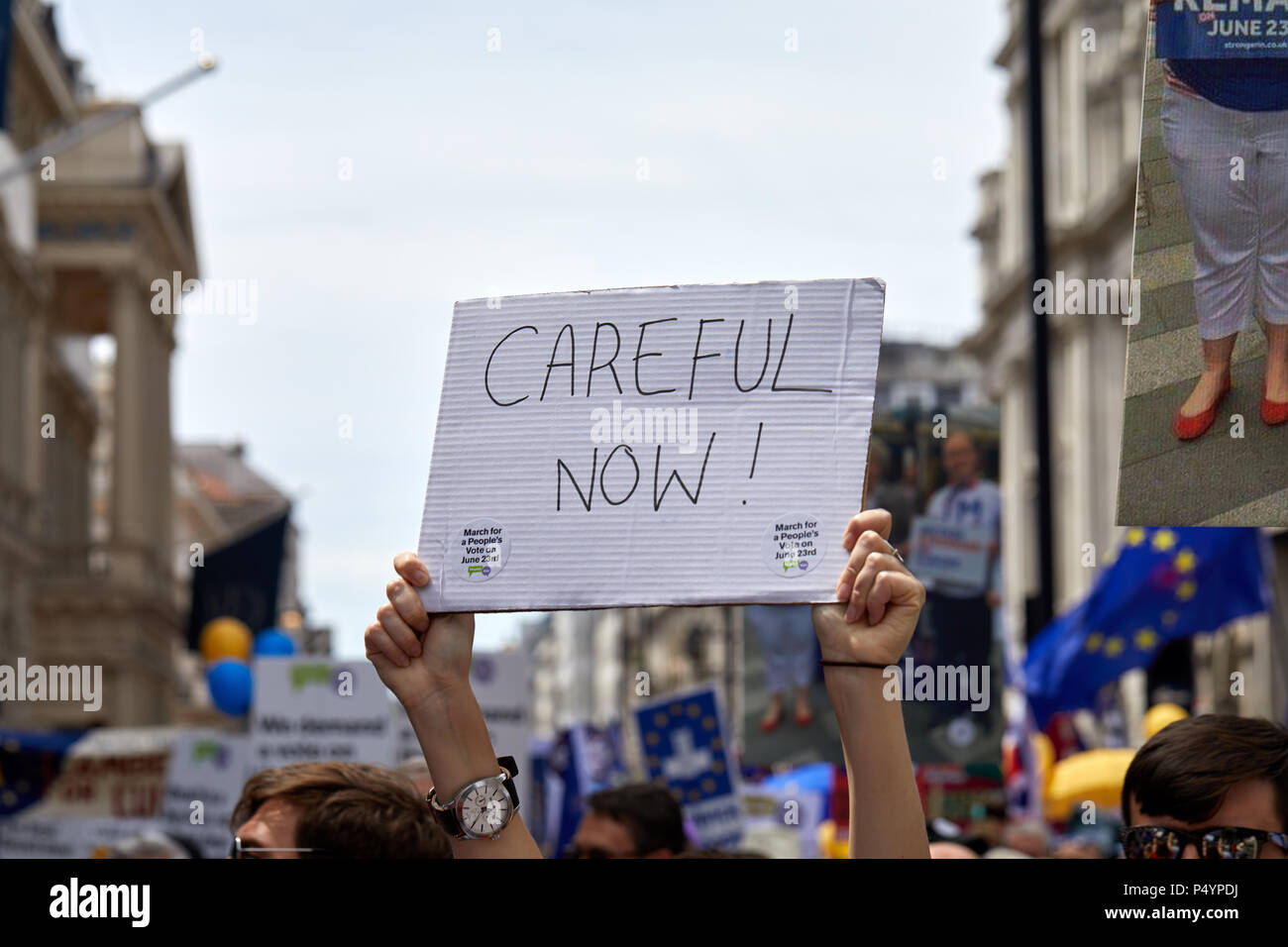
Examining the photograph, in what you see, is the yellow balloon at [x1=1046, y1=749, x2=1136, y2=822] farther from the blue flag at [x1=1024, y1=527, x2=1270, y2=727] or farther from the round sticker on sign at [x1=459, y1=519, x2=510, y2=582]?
the round sticker on sign at [x1=459, y1=519, x2=510, y2=582]

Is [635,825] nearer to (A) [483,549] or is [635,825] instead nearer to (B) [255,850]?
(B) [255,850]

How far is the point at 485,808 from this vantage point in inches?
118

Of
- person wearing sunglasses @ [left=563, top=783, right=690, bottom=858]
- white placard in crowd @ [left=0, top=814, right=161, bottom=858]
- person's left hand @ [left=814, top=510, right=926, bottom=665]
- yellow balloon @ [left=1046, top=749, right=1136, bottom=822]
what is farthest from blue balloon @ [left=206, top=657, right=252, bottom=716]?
person's left hand @ [left=814, top=510, right=926, bottom=665]

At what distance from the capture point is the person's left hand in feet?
8.86

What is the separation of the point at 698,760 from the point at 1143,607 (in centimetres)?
320

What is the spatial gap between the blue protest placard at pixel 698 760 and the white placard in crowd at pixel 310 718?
5.74ft

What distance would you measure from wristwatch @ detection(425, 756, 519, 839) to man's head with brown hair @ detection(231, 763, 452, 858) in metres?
0.58

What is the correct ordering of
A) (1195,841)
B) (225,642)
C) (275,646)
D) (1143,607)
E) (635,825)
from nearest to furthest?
(1195,841), (635,825), (1143,607), (275,646), (225,642)

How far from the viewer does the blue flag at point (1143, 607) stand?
12.5 metres

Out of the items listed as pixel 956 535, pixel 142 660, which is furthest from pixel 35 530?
pixel 956 535

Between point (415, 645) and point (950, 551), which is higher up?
point (950, 551)

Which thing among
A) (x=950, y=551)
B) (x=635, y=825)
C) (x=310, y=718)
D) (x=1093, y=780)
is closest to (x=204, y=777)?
(x=310, y=718)
